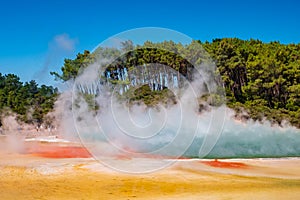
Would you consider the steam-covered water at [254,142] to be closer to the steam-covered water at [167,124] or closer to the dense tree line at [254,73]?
the steam-covered water at [167,124]

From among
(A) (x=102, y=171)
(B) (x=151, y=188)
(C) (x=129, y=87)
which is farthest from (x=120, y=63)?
(B) (x=151, y=188)

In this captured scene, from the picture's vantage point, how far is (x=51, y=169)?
11.4 metres

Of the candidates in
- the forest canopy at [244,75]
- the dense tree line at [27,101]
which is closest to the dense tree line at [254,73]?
the forest canopy at [244,75]

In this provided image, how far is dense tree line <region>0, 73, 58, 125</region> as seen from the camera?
3206cm

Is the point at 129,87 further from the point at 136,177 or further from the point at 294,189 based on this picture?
the point at 294,189

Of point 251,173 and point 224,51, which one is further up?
point 224,51

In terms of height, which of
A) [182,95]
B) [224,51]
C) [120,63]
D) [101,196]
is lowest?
[101,196]

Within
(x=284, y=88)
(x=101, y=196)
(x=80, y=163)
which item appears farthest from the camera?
(x=284, y=88)

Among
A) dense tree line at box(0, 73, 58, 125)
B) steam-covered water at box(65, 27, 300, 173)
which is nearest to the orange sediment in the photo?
steam-covered water at box(65, 27, 300, 173)

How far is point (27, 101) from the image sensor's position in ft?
115

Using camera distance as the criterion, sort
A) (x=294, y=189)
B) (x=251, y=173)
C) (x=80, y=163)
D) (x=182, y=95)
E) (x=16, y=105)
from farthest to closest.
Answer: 1. (x=16, y=105)
2. (x=182, y=95)
3. (x=80, y=163)
4. (x=251, y=173)
5. (x=294, y=189)

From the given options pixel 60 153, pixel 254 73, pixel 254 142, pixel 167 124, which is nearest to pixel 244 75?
pixel 254 73

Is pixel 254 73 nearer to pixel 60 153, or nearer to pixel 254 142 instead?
pixel 254 142

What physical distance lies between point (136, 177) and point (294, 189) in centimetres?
420
